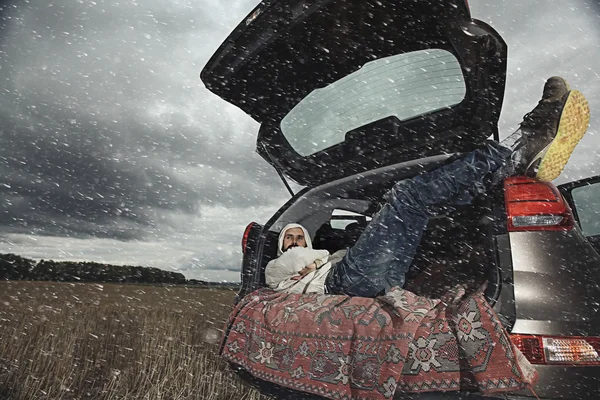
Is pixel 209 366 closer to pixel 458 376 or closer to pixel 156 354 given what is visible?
pixel 156 354

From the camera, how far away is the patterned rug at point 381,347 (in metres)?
1.36

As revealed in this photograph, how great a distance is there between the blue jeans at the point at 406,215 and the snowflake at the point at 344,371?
59cm

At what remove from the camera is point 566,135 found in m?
1.78

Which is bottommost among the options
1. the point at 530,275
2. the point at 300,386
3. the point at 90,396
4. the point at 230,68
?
the point at 90,396

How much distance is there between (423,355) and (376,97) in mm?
1499

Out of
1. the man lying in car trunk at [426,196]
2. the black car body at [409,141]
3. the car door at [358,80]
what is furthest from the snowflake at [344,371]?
the car door at [358,80]

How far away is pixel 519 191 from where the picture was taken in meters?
1.55

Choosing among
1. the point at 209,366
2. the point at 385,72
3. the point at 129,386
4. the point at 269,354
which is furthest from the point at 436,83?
the point at 129,386

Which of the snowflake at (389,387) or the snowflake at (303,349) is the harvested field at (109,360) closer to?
the snowflake at (303,349)

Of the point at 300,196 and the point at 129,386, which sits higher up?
the point at 300,196

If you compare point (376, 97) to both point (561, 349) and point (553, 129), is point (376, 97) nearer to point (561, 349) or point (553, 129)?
point (553, 129)

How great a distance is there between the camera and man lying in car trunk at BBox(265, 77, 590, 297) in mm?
Answer: 1770

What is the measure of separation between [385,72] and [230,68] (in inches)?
32.2

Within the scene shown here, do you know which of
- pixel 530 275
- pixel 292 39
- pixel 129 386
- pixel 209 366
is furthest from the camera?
pixel 209 366
